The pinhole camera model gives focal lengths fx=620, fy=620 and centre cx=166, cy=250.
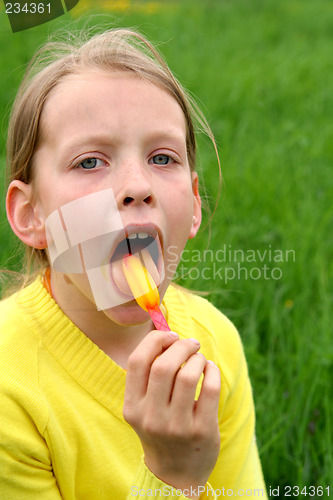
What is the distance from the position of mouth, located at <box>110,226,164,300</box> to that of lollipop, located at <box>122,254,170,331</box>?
12mm

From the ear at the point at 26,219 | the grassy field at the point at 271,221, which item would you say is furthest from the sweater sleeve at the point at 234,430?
the ear at the point at 26,219

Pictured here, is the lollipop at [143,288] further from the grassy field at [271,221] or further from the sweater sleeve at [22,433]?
the grassy field at [271,221]

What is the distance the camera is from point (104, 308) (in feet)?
3.16

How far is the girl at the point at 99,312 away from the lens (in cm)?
A: 88

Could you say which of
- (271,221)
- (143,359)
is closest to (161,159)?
(143,359)

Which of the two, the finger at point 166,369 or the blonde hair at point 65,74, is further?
the blonde hair at point 65,74

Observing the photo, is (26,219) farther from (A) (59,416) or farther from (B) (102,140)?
(A) (59,416)

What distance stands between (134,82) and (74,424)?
575 millimetres

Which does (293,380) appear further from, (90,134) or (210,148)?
(210,148)

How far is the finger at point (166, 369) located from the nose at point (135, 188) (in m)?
0.23

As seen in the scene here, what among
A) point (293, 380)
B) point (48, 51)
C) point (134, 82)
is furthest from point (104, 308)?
point (293, 380)

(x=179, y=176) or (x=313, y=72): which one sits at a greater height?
(x=179, y=176)

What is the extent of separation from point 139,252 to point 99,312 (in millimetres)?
203

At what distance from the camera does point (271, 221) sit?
231 centimetres
